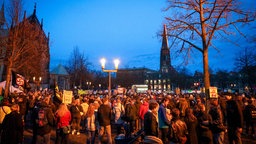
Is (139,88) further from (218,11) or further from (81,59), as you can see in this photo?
(218,11)

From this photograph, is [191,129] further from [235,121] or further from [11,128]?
[11,128]

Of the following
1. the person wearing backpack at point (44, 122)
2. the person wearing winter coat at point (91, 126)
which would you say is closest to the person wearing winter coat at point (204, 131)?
the person wearing winter coat at point (91, 126)

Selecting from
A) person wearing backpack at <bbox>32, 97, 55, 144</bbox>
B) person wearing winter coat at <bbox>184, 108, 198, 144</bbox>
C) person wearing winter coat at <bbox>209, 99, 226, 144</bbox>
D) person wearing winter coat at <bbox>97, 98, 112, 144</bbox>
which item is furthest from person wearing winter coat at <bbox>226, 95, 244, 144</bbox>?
person wearing backpack at <bbox>32, 97, 55, 144</bbox>

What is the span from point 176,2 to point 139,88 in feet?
160

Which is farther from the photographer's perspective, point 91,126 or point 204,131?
point 91,126

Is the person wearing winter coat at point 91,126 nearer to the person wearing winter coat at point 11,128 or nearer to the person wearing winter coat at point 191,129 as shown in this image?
the person wearing winter coat at point 11,128

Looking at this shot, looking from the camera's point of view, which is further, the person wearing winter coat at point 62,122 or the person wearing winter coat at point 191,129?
the person wearing winter coat at point 62,122

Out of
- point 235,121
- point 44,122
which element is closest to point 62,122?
point 44,122

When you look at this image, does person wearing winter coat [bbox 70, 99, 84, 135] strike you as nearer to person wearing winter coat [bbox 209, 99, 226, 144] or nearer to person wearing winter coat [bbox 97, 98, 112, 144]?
person wearing winter coat [bbox 97, 98, 112, 144]

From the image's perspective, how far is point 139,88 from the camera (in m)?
62.3

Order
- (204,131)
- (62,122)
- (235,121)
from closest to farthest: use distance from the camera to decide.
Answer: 1. (204,131)
2. (235,121)
3. (62,122)

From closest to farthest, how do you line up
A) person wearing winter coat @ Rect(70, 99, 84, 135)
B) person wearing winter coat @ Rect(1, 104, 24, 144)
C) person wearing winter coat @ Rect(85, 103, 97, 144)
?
person wearing winter coat @ Rect(1, 104, 24, 144), person wearing winter coat @ Rect(85, 103, 97, 144), person wearing winter coat @ Rect(70, 99, 84, 135)

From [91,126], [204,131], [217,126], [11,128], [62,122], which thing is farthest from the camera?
[91,126]

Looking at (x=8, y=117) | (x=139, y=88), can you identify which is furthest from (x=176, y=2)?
(x=139, y=88)
